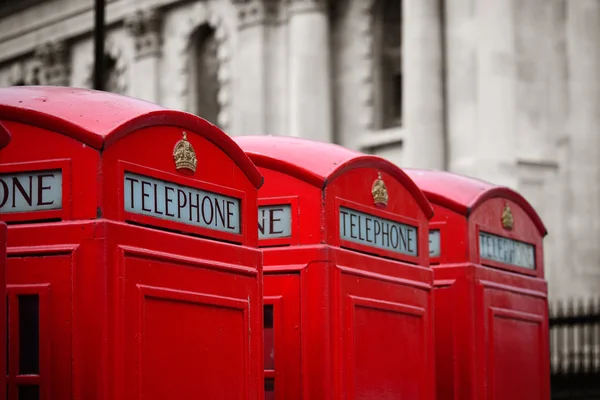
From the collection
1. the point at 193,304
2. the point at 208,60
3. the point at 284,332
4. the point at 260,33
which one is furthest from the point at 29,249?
the point at 208,60

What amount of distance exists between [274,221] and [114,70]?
29044 millimetres

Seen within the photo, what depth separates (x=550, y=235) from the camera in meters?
24.9

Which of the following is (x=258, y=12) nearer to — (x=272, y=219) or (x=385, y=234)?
(x=385, y=234)

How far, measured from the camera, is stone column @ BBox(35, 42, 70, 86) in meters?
Result: 37.4

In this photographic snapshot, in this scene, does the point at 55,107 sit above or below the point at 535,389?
above

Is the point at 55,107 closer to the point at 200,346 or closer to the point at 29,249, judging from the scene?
the point at 29,249

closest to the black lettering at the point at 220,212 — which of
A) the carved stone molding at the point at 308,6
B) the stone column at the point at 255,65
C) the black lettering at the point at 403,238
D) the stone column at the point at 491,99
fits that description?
the black lettering at the point at 403,238

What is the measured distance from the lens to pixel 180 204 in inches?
→ 254

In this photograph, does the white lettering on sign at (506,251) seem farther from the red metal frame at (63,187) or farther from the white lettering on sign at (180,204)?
the red metal frame at (63,187)

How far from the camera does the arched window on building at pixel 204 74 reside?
33219 mm

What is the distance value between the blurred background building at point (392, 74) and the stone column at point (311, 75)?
3cm

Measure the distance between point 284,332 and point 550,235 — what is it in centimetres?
1782

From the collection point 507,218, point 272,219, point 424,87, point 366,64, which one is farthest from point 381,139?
point 272,219

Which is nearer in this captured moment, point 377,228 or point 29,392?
point 29,392
